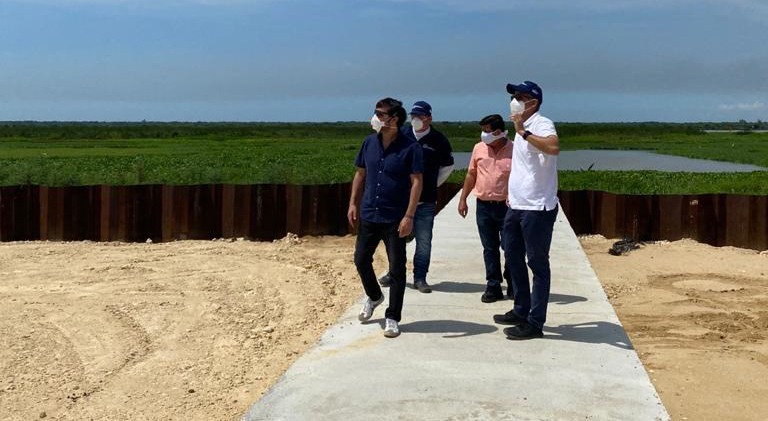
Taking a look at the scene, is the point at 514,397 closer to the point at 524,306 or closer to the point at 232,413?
the point at 524,306

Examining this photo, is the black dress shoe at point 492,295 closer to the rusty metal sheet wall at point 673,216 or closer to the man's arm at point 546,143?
the man's arm at point 546,143

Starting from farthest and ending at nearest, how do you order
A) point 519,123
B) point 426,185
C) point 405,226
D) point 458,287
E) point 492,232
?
point 458,287, point 426,185, point 492,232, point 405,226, point 519,123

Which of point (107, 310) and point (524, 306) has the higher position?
point (524, 306)

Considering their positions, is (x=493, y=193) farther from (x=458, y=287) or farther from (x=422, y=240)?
(x=458, y=287)

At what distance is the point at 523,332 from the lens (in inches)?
227

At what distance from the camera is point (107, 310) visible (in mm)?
9398

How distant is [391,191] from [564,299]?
85.7 inches

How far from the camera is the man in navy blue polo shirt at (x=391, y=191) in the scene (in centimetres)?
586

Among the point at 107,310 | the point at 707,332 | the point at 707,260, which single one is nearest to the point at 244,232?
the point at 107,310

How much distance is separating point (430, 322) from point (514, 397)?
1787 millimetres

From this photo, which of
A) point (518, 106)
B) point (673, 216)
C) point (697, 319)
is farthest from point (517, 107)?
point (673, 216)

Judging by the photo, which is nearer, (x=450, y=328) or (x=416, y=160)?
(x=416, y=160)

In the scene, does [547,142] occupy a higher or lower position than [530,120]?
lower

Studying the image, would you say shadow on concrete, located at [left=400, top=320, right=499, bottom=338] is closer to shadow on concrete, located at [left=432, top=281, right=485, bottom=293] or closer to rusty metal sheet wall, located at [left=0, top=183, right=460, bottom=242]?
shadow on concrete, located at [left=432, top=281, right=485, bottom=293]
